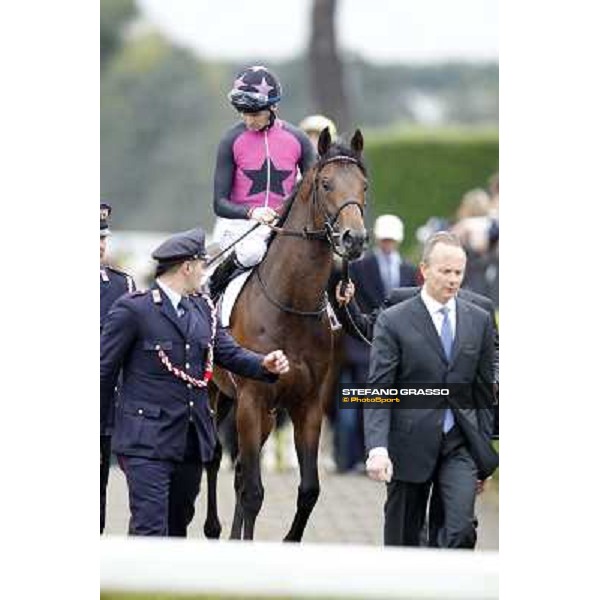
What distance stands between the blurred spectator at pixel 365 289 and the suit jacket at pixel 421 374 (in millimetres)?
1351

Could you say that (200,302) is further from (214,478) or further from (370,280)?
(370,280)

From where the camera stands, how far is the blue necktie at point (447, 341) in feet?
22.2

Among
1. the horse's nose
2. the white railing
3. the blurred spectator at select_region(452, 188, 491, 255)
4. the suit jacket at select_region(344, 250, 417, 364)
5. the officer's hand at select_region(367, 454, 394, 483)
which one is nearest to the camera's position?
the white railing

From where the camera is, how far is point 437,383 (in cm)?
673

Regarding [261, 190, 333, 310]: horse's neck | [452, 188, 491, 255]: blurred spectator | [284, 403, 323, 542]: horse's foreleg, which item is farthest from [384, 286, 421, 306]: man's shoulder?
[452, 188, 491, 255]: blurred spectator

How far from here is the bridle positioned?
24.2 ft

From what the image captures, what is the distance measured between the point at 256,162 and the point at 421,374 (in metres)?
1.59

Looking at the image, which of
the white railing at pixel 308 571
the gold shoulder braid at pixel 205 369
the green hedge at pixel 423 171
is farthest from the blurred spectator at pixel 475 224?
the green hedge at pixel 423 171

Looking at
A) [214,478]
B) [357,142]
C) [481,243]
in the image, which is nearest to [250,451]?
[214,478]

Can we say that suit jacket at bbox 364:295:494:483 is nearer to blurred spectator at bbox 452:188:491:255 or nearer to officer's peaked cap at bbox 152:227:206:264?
officer's peaked cap at bbox 152:227:206:264

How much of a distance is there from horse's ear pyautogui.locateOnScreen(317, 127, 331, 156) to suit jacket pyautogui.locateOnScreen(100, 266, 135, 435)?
0.99 m
